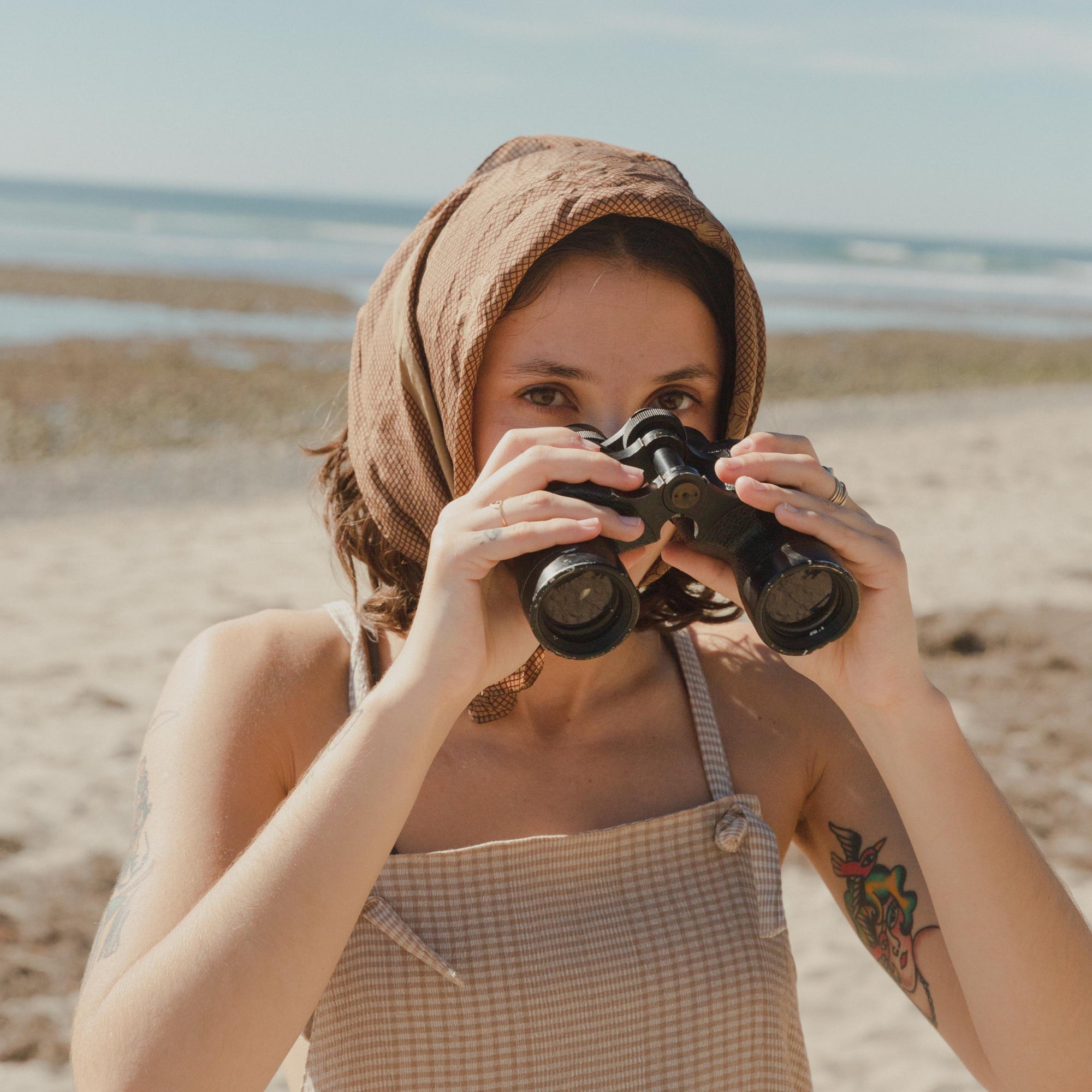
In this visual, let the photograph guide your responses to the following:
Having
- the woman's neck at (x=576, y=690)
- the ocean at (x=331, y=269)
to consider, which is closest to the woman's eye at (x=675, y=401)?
the woman's neck at (x=576, y=690)

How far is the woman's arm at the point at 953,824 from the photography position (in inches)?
71.6

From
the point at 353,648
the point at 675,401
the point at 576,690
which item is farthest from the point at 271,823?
the point at 675,401

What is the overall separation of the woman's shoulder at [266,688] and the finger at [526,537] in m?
0.53

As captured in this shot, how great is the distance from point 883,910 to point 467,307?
4.38 feet

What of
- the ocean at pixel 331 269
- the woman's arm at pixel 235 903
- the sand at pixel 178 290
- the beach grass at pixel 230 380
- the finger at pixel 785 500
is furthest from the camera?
the sand at pixel 178 290

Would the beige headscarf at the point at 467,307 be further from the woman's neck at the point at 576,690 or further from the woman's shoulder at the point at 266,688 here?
the woman's shoulder at the point at 266,688

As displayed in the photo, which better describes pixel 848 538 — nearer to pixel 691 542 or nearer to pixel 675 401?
pixel 691 542

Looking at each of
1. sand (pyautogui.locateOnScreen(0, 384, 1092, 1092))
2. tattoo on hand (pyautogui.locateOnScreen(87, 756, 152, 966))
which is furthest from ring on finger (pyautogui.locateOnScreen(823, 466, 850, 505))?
sand (pyautogui.locateOnScreen(0, 384, 1092, 1092))

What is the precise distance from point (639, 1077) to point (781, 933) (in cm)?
35

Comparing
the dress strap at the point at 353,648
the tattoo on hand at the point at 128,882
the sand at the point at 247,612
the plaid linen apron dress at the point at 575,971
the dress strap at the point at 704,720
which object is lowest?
the sand at the point at 247,612

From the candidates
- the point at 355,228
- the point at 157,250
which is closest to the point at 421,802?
the point at 157,250

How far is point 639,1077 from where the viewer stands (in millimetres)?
1877

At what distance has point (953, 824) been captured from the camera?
1858mm

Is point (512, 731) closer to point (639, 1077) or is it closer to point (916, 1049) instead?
point (639, 1077)
